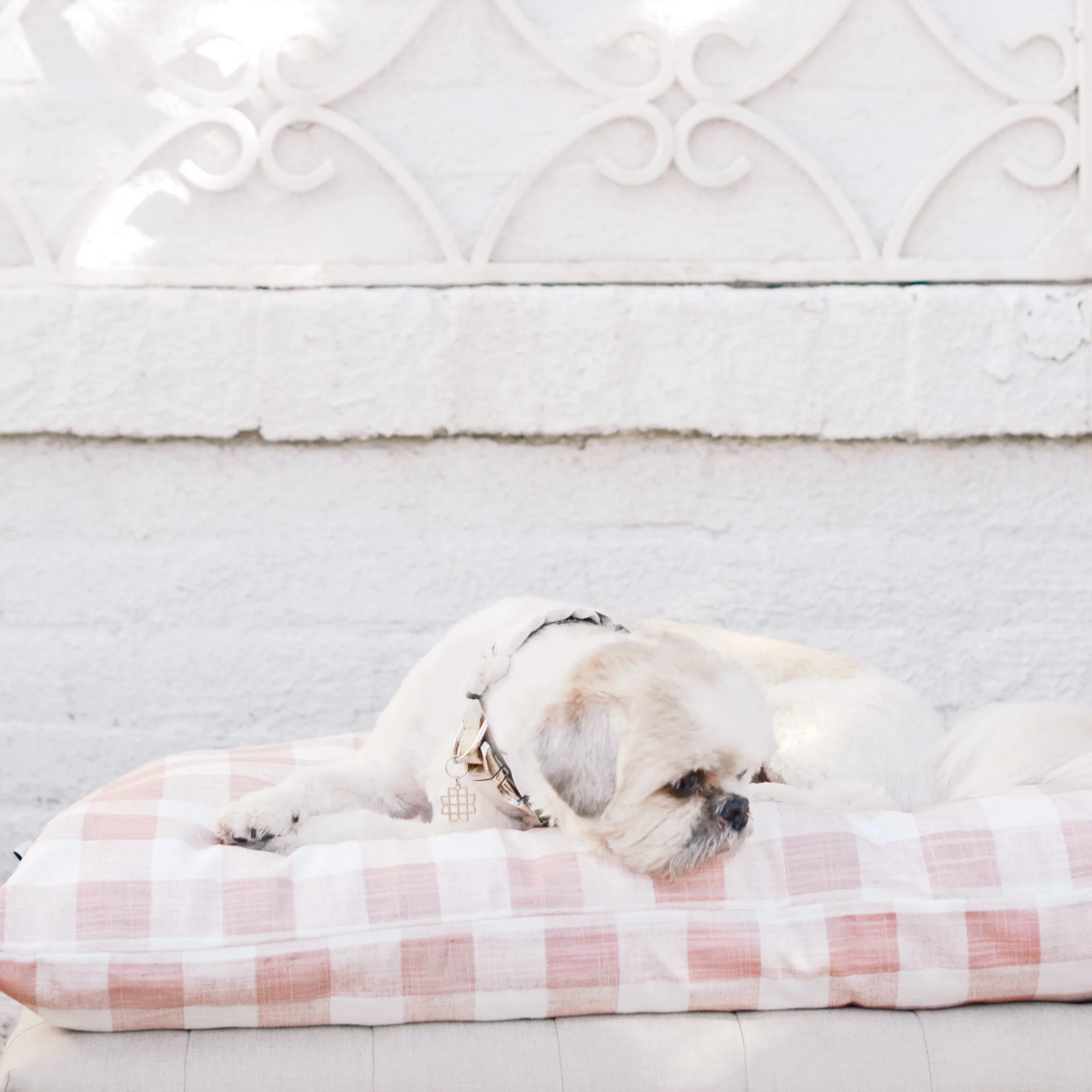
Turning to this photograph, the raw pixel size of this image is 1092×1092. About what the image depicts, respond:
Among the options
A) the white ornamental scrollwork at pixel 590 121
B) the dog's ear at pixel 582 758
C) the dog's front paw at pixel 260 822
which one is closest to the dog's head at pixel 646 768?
the dog's ear at pixel 582 758

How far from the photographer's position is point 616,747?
1770mm

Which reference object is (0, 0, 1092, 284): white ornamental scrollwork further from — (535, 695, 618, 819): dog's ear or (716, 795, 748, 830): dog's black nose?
(716, 795, 748, 830): dog's black nose

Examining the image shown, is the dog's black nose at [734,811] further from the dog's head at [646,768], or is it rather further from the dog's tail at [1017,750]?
the dog's tail at [1017,750]

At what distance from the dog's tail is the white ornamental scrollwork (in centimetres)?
127

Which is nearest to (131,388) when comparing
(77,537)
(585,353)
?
(77,537)

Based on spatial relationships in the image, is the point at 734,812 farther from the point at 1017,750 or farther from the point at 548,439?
the point at 548,439

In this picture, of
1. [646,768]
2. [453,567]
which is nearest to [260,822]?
[646,768]

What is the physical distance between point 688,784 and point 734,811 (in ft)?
0.26

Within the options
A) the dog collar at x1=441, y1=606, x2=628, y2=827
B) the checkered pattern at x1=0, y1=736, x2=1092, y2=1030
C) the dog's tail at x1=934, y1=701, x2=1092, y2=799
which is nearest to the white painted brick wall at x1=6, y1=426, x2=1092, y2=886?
the dog's tail at x1=934, y1=701, x2=1092, y2=799

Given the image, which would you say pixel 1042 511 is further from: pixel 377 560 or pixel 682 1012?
pixel 682 1012

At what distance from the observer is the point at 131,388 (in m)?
2.98

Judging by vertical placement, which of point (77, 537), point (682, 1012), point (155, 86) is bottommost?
point (682, 1012)

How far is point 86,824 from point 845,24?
2.56 metres

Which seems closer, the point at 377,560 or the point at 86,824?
the point at 86,824
